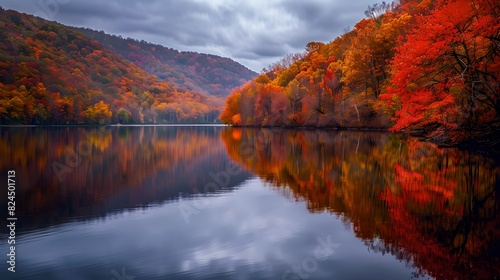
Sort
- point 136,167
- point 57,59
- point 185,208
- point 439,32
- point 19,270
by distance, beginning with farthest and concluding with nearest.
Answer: point 57,59
point 439,32
point 136,167
point 185,208
point 19,270

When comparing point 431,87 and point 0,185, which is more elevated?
point 431,87

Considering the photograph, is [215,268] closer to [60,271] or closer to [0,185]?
[60,271]

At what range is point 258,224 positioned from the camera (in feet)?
30.2

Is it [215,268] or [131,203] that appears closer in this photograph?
[215,268]

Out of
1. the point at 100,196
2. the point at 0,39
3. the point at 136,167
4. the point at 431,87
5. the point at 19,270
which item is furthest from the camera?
the point at 0,39

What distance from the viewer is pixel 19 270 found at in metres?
6.13

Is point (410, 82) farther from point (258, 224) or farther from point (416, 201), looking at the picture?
point (258, 224)

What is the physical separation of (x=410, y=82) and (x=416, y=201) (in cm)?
1922

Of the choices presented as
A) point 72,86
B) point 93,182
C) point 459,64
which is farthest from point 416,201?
point 72,86

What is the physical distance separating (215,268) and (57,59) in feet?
396

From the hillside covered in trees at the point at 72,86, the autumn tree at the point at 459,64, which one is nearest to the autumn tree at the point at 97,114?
the hillside covered in trees at the point at 72,86

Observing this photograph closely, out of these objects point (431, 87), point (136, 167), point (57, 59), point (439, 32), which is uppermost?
point (57, 59)

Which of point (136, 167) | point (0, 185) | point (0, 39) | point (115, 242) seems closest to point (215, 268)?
point (115, 242)

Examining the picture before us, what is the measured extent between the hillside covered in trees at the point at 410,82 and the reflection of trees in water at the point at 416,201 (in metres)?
4.03
